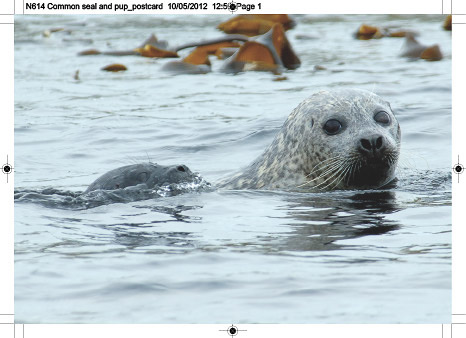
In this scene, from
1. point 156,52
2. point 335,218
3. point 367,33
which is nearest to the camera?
point 335,218

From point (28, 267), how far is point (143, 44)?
11590mm

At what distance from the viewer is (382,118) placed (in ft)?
27.9

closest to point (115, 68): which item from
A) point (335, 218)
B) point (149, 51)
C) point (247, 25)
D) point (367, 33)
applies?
point (149, 51)

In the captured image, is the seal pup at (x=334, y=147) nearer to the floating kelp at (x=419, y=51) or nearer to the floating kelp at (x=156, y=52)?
the floating kelp at (x=419, y=51)

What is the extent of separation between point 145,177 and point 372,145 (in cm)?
184

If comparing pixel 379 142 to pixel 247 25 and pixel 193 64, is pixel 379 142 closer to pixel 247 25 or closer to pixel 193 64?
pixel 193 64

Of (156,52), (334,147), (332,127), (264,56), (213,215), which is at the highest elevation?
(332,127)

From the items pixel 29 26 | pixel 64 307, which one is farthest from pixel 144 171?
pixel 29 26

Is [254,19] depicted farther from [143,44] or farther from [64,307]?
[64,307]

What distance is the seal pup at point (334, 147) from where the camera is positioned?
26.9 ft

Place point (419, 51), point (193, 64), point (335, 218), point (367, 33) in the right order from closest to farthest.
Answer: point (335, 218), point (193, 64), point (419, 51), point (367, 33)

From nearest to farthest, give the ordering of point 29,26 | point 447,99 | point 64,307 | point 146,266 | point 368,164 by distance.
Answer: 1. point 64,307
2. point 146,266
3. point 368,164
4. point 447,99
5. point 29,26

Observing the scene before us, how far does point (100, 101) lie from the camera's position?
13.8 meters

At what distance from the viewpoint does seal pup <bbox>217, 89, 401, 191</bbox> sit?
8211 mm
